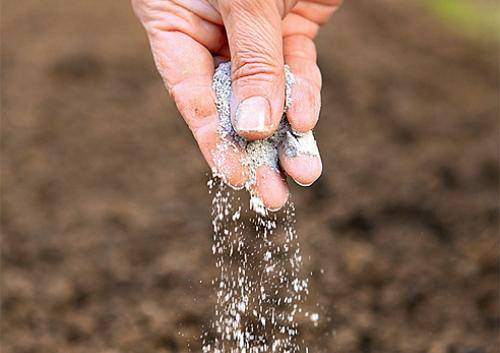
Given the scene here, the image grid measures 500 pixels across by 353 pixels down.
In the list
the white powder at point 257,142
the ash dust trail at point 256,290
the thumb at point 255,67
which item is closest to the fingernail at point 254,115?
the thumb at point 255,67

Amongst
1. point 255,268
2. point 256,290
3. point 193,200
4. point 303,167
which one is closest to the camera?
point 303,167

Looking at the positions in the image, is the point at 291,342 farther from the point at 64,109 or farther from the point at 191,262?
the point at 64,109

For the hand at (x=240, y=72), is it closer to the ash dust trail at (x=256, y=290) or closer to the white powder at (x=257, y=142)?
the white powder at (x=257, y=142)

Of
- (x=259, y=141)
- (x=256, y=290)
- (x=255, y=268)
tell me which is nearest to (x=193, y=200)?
(x=255, y=268)

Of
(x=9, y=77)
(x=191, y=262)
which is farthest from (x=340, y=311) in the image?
(x=9, y=77)

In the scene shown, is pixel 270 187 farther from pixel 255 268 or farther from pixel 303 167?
pixel 255 268

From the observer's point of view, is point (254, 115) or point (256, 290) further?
point (256, 290)
